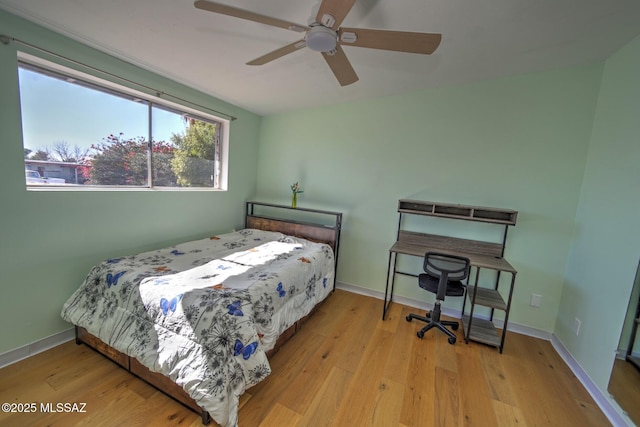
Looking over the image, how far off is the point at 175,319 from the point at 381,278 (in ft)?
7.45

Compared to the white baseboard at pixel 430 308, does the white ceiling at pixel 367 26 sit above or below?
above

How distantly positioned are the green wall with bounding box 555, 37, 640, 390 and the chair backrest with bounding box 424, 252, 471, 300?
0.86 metres

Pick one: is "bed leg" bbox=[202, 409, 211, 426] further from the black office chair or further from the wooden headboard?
the wooden headboard

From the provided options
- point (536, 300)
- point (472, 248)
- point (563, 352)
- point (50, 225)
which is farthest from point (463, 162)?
point (50, 225)

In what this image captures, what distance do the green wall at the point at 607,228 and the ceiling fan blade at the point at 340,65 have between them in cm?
197

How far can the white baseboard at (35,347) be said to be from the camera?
5.52ft

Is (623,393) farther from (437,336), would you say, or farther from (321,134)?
(321,134)

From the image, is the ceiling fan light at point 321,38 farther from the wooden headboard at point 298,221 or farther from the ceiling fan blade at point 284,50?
the wooden headboard at point 298,221

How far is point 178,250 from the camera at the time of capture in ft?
7.81

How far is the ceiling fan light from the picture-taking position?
1.23 m

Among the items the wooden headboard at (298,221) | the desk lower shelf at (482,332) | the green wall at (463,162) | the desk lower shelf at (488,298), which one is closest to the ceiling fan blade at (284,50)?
the green wall at (463,162)

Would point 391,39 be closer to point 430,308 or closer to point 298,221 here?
point 298,221

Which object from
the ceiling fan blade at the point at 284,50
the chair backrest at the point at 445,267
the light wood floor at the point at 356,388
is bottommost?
the light wood floor at the point at 356,388

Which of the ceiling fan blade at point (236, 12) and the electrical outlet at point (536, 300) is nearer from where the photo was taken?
the ceiling fan blade at point (236, 12)
